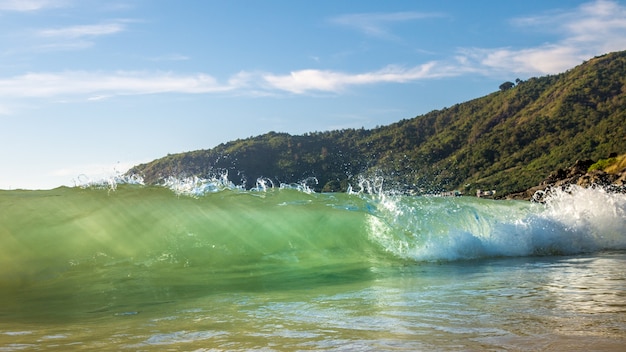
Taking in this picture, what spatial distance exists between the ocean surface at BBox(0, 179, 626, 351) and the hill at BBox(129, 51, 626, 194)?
2671 inches

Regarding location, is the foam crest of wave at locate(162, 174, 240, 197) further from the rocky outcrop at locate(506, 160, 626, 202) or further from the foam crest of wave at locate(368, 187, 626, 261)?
the rocky outcrop at locate(506, 160, 626, 202)

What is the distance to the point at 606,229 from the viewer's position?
14734mm

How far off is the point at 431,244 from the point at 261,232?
3339 mm

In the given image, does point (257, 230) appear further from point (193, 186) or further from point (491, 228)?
point (491, 228)

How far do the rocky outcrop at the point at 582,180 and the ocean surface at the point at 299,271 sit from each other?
18925 millimetres

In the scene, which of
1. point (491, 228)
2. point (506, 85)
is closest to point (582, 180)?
point (491, 228)

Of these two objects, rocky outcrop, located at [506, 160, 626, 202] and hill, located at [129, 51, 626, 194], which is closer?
rocky outcrop, located at [506, 160, 626, 202]

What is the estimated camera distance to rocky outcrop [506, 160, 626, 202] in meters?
34.6

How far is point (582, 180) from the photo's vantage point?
40.4m

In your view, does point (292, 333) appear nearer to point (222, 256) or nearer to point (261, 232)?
point (222, 256)

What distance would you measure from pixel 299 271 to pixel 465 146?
326 feet

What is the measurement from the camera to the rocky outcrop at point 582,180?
3462cm

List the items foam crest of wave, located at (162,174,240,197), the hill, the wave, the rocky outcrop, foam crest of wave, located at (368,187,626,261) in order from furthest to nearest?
the hill, the rocky outcrop, foam crest of wave, located at (162,174,240,197), foam crest of wave, located at (368,187,626,261), the wave

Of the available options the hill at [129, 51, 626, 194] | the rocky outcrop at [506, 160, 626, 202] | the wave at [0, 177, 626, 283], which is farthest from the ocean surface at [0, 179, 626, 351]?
the hill at [129, 51, 626, 194]
